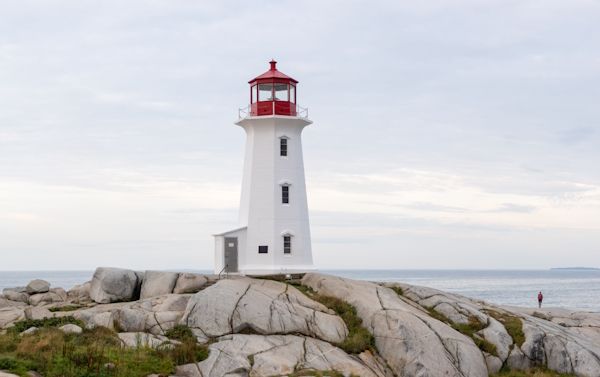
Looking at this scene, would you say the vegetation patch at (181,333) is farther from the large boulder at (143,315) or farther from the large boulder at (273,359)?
the large boulder at (273,359)

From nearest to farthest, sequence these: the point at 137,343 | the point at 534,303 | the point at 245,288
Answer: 1. the point at 137,343
2. the point at 245,288
3. the point at 534,303

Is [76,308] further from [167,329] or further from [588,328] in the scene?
[588,328]

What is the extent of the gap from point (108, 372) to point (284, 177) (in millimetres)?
17563

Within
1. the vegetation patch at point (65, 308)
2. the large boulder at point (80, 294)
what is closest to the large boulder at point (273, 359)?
the vegetation patch at point (65, 308)

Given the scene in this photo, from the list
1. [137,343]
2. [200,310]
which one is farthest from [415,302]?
[137,343]

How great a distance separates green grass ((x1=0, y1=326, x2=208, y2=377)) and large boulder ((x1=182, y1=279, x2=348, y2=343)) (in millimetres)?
1874

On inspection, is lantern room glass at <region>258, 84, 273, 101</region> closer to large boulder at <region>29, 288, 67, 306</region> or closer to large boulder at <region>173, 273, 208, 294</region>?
large boulder at <region>173, 273, 208, 294</region>

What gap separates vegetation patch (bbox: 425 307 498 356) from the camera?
28.9 metres

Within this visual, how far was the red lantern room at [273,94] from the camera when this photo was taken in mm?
37281

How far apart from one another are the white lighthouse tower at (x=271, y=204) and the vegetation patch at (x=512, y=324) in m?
9.93

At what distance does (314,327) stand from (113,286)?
10927 mm

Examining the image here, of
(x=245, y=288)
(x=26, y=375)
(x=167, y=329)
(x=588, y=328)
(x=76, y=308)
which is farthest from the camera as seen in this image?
(x=588, y=328)

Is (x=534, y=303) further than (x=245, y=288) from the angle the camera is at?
Yes

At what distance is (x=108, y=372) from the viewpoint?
2172 cm
